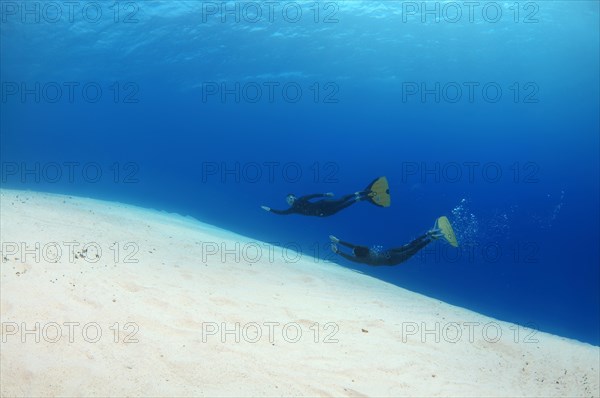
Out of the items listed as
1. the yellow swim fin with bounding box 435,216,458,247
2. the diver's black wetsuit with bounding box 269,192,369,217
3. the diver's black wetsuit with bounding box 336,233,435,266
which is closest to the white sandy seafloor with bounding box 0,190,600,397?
the diver's black wetsuit with bounding box 336,233,435,266

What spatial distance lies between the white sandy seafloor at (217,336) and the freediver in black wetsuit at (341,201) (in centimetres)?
196

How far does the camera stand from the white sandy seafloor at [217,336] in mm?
3746

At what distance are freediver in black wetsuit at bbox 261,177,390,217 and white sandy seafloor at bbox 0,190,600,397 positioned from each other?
1961 millimetres

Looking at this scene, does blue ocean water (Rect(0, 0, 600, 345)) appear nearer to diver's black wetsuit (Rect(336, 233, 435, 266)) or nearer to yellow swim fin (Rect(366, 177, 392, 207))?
yellow swim fin (Rect(366, 177, 392, 207))

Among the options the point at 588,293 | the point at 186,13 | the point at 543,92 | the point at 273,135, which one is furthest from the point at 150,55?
the point at 588,293

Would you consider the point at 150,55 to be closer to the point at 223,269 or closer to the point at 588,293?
the point at 223,269

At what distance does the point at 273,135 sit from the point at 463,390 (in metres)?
61.2

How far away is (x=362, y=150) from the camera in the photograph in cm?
6319

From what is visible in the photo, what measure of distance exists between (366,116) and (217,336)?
4923 centimetres

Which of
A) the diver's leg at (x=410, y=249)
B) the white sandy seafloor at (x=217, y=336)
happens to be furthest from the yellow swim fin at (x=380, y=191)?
the white sandy seafloor at (x=217, y=336)

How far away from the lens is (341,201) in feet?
31.3

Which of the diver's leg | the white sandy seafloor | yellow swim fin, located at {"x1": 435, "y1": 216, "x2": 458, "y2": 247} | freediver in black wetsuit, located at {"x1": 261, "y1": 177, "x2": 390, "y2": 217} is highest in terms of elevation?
freediver in black wetsuit, located at {"x1": 261, "y1": 177, "x2": 390, "y2": 217}

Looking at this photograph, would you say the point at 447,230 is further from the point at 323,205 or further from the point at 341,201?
the point at 323,205

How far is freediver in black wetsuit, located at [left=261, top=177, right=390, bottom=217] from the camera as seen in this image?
9.17m
